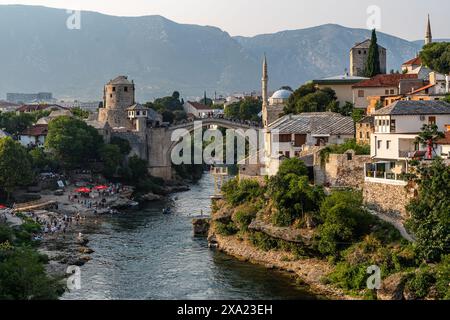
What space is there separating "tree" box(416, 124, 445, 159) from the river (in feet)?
31.3

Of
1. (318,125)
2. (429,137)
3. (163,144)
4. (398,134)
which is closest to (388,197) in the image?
(398,134)

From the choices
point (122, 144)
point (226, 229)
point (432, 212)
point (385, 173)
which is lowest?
point (226, 229)

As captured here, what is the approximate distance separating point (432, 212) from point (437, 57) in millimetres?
33076

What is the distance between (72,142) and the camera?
7638cm

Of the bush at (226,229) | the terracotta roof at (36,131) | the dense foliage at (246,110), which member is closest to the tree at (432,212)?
the bush at (226,229)

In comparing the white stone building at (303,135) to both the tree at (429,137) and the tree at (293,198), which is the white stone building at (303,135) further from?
the tree at (429,137)

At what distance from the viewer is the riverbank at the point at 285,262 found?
118ft

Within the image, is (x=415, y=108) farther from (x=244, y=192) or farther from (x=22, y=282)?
(x=22, y=282)

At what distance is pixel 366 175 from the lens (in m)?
42.3

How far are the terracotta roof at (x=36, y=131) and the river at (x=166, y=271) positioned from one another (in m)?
30.7

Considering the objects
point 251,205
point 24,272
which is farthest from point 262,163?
point 24,272

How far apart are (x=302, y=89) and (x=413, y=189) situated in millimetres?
34030

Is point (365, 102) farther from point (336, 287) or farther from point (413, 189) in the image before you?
point (336, 287)
